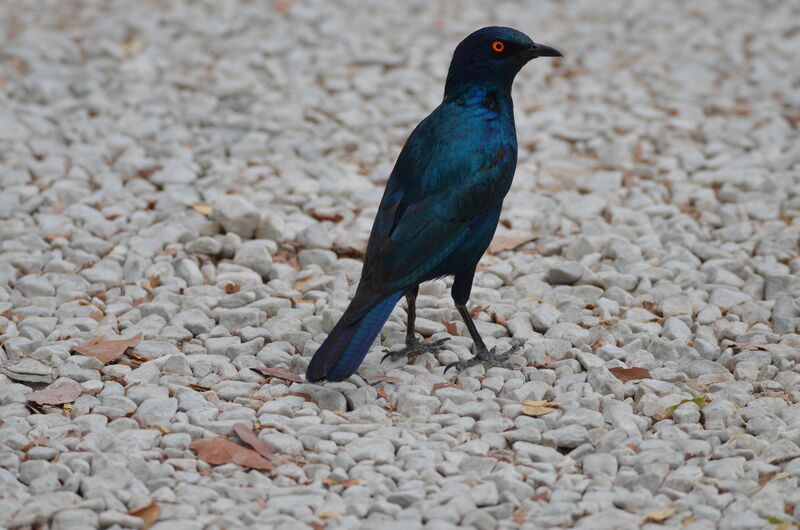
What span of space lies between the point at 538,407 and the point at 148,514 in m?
1.40

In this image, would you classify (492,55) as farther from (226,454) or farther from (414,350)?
(226,454)

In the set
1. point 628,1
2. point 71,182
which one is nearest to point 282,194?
point 71,182

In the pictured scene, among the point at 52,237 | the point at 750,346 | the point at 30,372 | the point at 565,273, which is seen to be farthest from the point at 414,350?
the point at 52,237

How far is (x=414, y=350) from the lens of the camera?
4195 mm

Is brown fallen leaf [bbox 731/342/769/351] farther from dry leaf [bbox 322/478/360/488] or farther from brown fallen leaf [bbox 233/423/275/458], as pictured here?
brown fallen leaf [bbox 233/423/275/458]

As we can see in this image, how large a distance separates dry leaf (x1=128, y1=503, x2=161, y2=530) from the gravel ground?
2cm

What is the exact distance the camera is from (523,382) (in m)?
3.96

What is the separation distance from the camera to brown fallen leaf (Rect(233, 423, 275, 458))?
340 centimetres

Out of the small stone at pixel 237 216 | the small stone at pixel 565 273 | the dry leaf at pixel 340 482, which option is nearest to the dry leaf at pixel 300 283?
the small stone at pixel 237 216

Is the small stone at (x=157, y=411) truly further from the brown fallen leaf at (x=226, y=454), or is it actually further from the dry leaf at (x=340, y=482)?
the dry leaf at (x=340, y=482)

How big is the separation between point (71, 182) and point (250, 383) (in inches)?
87.7

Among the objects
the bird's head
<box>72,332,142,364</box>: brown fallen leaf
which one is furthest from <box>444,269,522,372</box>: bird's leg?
<box>72,332,142,364</box>: brown fallen leaf

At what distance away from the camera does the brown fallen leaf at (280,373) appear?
3914 mm

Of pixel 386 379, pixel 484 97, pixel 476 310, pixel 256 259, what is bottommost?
pixel 386 379
